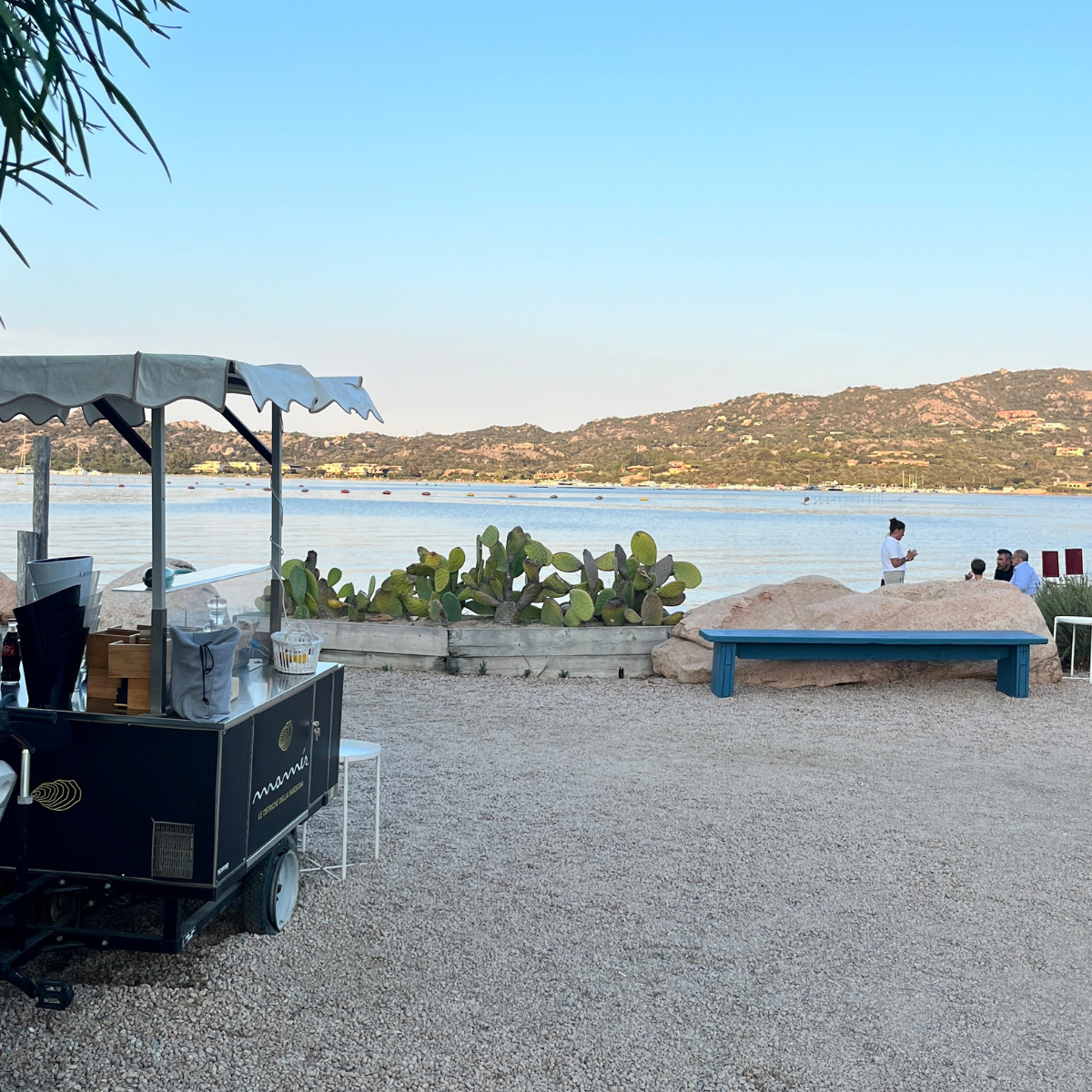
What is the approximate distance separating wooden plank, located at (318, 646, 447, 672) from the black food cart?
226 inches

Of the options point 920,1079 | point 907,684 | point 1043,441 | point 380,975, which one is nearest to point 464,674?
point 907,684

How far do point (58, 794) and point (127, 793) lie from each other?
0.23 metres

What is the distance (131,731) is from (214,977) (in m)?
0.86

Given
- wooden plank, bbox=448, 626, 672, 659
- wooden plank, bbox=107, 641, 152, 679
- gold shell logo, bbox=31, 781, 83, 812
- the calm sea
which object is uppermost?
wooden plank, bbox=107, 641, 152, 679

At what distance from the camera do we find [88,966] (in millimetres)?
3449

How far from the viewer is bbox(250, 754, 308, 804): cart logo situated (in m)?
3.53

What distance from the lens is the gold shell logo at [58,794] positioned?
3.25 m

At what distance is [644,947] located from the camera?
382 centimetres

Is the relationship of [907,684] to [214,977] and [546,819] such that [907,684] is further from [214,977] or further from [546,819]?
[214,977]

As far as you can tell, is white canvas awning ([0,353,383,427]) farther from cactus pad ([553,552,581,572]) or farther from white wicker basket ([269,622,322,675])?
cactus pad ([553,552,581,572])

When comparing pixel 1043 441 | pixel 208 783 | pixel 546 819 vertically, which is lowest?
pixel 546 819

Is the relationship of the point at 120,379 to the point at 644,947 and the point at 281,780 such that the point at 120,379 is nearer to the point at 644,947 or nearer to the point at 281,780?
the point at 281,780

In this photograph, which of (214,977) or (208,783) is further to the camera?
(214,977)

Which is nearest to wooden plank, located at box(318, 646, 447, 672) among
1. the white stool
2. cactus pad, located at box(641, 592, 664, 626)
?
cactus pad, located at box(641, 592, 664, 626)
